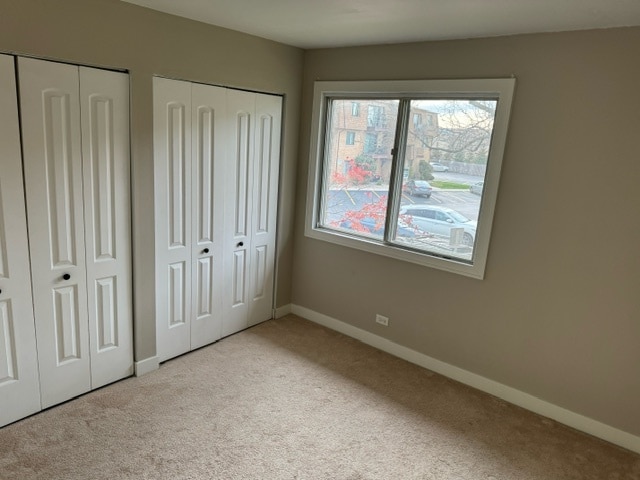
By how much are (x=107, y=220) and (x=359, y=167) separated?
1973mm

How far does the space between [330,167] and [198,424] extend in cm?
229

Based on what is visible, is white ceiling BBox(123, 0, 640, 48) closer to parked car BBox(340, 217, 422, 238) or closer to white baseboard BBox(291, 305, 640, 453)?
parked car BBox(340, 217, 422, 238)

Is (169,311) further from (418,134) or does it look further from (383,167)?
(418,134)

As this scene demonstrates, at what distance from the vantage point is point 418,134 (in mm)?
3234

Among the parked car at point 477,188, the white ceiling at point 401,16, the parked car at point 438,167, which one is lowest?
the parked car at point 477,188

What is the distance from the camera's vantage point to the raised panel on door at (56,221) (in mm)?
2273

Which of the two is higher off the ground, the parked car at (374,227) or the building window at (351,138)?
the building window at (351,138)

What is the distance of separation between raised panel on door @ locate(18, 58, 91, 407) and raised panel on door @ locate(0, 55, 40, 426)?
0.13 ft

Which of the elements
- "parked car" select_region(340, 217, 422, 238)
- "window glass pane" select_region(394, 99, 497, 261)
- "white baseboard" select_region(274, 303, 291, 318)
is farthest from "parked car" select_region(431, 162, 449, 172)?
"white baseboard" select_region(274, 303, 291, 318)

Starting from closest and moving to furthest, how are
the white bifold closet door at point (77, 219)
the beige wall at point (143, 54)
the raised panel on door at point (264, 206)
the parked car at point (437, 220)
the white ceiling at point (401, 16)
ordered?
the white ceiling at point (401, 16)
the beige wall at point (143, 54)
the white bifold closet door at point (77, 219)
the parked car at point (437, 220)
the raised panel on door at point (264, 206)

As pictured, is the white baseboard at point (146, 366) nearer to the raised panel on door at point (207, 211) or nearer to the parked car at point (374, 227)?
the raised panel on door at point (207, 211)

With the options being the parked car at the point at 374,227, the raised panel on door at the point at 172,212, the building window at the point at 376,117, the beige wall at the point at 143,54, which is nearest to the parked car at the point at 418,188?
the parked car at the point at 374,227

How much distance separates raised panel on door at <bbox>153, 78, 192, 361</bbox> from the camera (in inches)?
112

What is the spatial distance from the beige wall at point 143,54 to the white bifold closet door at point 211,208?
0.09 metres
